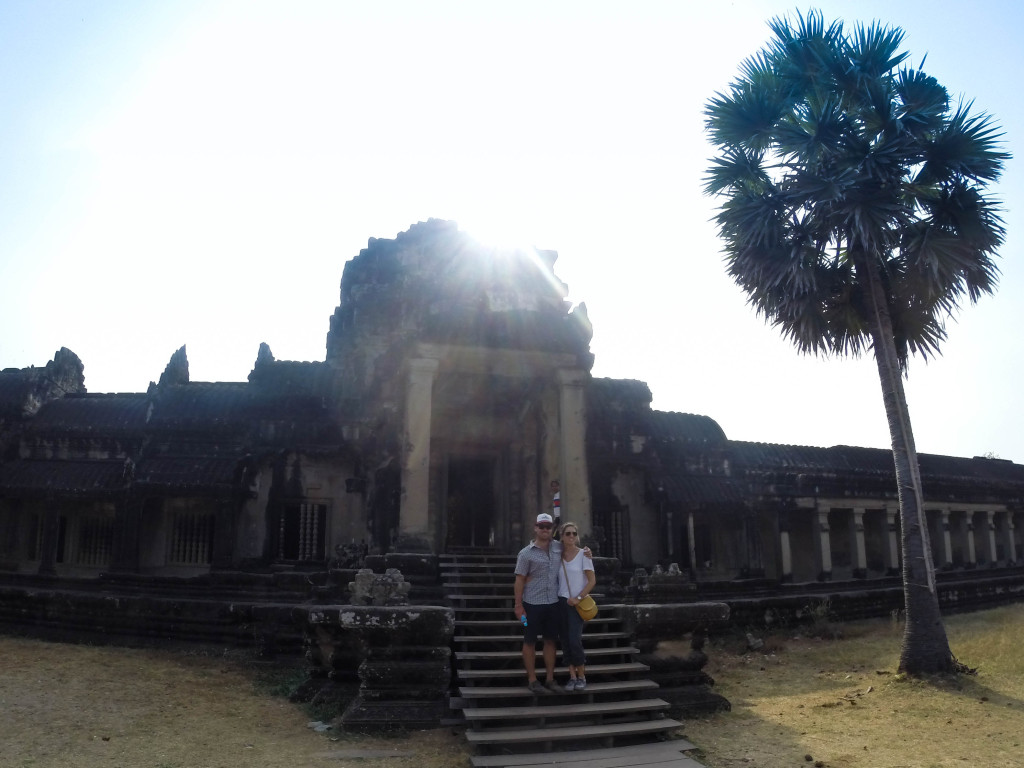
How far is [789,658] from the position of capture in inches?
498

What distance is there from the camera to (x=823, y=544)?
21078mm

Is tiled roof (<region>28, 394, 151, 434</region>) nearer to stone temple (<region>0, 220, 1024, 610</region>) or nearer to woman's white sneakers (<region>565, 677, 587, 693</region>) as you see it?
stone temple (<region>0, 220, 1024, 610</region>)

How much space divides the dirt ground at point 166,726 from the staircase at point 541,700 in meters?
0.39

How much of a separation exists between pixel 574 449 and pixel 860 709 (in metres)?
5.63

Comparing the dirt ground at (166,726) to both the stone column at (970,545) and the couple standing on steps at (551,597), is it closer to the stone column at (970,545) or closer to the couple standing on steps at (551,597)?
the couple standing on steps at (551,597)

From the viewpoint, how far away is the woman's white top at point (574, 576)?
7570mm

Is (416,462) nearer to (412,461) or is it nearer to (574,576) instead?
(412,461)

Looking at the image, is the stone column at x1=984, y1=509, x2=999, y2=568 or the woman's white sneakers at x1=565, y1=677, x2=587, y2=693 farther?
the stone column at x1=984, y1=509, x2=999, y2=568

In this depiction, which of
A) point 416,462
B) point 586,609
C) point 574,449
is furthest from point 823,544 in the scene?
point 586,609

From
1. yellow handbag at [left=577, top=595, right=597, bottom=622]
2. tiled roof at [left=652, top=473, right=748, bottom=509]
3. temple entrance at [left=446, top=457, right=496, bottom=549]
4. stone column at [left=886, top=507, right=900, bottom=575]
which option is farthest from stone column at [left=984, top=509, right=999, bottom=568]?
yellow handbag at [left=577, top=595, right=597, bottom=622]

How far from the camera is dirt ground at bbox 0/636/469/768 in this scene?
6.59m

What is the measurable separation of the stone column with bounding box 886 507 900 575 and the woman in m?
18.0

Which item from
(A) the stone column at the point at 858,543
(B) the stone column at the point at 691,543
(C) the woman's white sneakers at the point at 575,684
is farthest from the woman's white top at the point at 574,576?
(A) the stone column at the point at 858,543

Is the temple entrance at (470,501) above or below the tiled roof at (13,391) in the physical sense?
below
